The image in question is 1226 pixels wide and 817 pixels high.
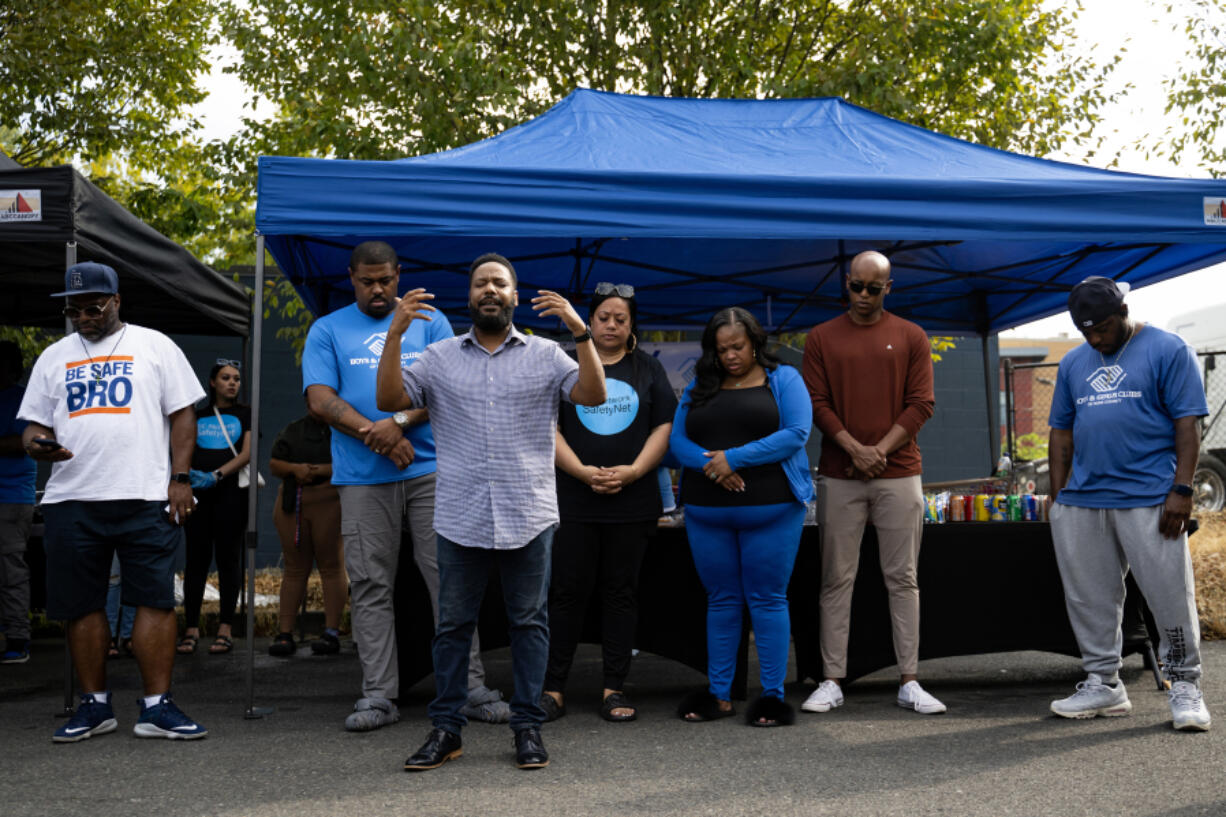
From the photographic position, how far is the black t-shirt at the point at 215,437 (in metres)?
6.57

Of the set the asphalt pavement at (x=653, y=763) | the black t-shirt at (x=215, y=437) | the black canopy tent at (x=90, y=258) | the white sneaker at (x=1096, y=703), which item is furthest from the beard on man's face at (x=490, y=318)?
the black t-shirt at (x=215, y=437)

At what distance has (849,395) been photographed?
4.80 metres

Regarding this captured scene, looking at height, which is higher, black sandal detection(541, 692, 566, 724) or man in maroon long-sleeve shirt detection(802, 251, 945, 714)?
man in maroon long-sleeve shirt detection(802, 251, 945, 714)

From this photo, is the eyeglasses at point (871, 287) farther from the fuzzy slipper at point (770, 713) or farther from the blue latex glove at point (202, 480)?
the blue latex glove at point (202, 480)

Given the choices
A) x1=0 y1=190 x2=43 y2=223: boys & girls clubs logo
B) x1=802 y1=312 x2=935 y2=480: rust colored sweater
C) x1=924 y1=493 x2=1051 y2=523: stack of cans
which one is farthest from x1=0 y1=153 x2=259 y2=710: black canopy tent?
x1=924 y1=493 x2=1051 y2=523: stack of cans

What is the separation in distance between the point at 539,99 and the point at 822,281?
3629 millimetres

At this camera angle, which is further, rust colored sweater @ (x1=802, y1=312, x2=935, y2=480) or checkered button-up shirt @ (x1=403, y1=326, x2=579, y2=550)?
rust colored sweater @ (x1=802, y1=312, x2=935, y2=480)

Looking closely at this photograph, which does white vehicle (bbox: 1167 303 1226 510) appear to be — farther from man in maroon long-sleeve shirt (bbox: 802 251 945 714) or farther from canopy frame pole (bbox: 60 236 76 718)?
canopy frame pole (bbox: 60 236 76 718)

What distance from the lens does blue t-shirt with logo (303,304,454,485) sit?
4.46 metres

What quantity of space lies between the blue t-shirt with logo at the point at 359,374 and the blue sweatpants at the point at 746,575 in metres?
1.18

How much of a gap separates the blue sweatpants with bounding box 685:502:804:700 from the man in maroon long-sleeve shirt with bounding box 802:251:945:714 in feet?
1.18

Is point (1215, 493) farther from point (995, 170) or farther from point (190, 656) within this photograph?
point (190, 656)

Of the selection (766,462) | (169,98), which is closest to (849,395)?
(766,462)

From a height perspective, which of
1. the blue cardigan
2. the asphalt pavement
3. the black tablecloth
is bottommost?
the asphalt pavement
